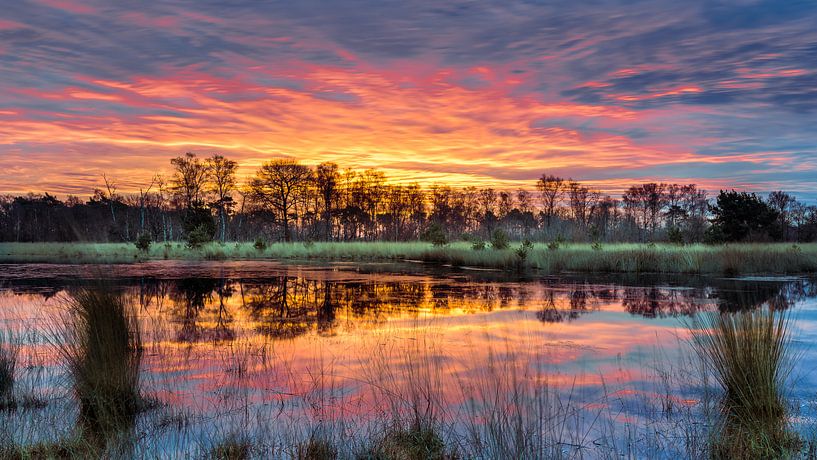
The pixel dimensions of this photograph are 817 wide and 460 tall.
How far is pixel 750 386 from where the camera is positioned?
462 cm

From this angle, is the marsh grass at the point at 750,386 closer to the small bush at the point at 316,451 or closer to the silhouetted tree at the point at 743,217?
the small bush at the point at 316,451

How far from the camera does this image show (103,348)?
5141mm

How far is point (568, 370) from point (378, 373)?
2.24 metres

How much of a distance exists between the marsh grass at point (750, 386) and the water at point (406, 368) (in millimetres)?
215

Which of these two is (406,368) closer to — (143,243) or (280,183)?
(143,243)

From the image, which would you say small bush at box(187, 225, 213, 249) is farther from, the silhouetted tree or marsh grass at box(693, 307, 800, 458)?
the silhouetted tree

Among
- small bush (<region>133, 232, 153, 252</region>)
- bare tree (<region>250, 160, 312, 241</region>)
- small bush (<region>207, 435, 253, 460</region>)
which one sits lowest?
A: small bush (<region>207, 435, 253, 460</region>)

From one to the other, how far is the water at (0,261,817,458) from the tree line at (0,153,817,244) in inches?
821

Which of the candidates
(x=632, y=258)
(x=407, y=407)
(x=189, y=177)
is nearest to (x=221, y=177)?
(x=189, y=177)

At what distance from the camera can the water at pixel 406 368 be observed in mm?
4238

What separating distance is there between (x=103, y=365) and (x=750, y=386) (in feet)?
19.6

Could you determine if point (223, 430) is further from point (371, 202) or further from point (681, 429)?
point (371, 202)

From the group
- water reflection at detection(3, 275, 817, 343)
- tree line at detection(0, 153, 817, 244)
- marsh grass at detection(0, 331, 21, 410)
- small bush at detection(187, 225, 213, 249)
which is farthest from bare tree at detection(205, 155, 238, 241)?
marsh grass at detection(0, 331, 21, 410)

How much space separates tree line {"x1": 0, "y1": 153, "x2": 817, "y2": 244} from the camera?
3947 cm
